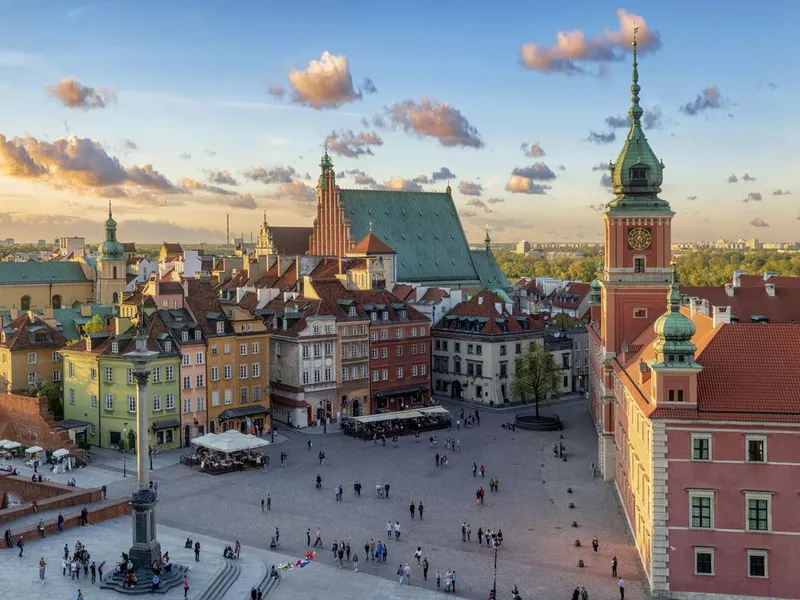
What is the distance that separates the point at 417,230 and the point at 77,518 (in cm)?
7080

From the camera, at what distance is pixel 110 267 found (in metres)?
111

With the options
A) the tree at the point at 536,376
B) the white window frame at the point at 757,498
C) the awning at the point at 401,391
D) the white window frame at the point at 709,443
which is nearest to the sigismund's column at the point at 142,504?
the white window frame at the point at 709,443

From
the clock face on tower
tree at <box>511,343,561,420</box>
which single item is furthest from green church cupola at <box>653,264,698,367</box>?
tree at <box>511,343,561,420</box>

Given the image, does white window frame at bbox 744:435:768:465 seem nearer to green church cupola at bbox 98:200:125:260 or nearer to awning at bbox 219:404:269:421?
awning at bbox 219:404:269:421

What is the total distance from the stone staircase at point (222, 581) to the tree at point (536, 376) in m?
39.4

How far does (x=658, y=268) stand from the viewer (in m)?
60.6

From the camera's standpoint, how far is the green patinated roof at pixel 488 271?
118 m

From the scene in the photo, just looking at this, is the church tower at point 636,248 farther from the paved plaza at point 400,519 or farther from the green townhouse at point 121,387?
the green townhouse at point 121,387

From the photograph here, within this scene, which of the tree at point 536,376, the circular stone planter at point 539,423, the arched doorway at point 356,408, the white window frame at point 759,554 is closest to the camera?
the white window frame at point 759,554

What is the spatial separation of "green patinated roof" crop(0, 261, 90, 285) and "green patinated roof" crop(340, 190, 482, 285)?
37468mm

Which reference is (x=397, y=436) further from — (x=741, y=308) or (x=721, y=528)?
(x=721, y=528)

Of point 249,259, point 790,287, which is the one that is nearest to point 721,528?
point 790,287

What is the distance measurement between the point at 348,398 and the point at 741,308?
109 feet

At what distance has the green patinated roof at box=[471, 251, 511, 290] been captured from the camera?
118188 mm
